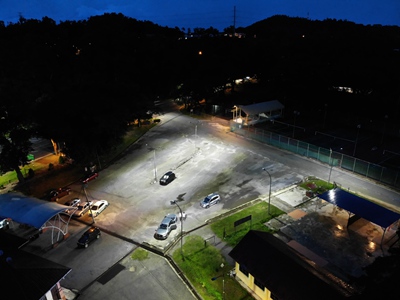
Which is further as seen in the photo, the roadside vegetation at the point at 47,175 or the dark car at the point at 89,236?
the roadside vegetation at the point at 47,175

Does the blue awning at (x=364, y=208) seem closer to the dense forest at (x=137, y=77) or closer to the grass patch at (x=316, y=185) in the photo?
the grass patch at (x=316, y=185)

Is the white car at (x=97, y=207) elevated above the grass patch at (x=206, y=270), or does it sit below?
above

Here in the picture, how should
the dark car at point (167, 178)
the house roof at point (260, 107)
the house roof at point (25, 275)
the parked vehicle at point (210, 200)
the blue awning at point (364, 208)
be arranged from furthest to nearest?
the house roof at point (260, 107), the dark car at point (167, 178), the parked vehicle at point (210, 200), the blue awning at point (364, 208), the house roof at point (25, 275)

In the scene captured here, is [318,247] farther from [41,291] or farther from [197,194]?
[41,291]

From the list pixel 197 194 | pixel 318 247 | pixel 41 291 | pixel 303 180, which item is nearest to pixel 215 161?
pixel 197 194

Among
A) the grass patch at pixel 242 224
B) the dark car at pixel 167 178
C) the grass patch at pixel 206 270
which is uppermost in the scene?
the dark car at pixel 167 178

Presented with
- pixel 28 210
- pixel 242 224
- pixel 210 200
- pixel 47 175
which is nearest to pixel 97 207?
pixel 28 210

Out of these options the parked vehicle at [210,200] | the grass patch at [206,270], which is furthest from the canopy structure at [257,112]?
the grass patch at [206,270]

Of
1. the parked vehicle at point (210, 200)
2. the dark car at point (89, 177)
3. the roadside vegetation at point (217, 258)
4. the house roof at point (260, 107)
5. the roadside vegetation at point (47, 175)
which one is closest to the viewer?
the roadside vegetation at point (217, 258)
